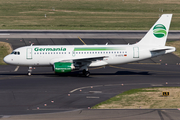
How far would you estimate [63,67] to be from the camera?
4275 cm

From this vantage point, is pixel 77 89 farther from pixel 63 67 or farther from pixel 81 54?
pixel 81 54

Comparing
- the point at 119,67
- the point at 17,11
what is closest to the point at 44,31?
the point at 119,67

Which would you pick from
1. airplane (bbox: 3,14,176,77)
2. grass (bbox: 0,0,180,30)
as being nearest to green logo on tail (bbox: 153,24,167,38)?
airplane (bbox: 3,14,176,77)

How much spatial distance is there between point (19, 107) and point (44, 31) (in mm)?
54252

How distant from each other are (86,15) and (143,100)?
8444 cm

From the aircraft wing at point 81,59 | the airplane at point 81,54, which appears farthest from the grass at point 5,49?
the aircraft wing at point 81,59

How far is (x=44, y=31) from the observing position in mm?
82875

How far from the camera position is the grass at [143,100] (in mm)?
30609

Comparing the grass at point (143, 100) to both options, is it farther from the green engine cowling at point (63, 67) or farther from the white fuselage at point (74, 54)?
the green engine cowling at point (63, 67)

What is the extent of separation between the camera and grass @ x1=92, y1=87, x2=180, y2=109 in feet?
100

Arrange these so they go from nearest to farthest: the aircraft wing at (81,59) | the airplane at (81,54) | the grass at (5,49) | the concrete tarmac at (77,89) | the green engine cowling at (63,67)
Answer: the concrete tarmac at (77,89) < the green engine cowling at (63,67) < the aircraft wing at (81,59) < the airplane at (81,54) < the grass at (5,49)

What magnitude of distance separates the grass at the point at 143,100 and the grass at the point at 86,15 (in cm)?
5452

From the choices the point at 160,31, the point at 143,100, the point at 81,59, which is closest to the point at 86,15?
the point at 160,31

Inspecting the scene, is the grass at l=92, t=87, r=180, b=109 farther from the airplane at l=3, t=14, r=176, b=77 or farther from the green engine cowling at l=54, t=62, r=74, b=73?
the green engine cowling at l=54, t=62, r=74, b=73
